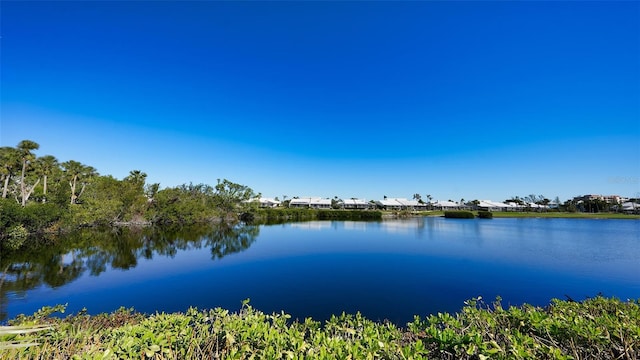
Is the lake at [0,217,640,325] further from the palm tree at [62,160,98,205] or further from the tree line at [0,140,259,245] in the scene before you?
the palm tree at [62,160,98,205]

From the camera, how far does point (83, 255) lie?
17.7 m

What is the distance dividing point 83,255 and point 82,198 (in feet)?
76.6

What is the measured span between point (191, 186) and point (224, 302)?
146 ft

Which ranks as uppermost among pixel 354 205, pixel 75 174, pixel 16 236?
pixel 75 174

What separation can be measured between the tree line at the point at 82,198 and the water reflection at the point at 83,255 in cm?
288

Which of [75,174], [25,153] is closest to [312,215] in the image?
[75,174]

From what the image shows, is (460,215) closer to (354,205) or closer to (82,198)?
(354,205)

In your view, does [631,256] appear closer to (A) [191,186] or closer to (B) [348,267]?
(B) [348,267]

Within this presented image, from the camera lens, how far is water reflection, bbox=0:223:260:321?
1229 centimetres

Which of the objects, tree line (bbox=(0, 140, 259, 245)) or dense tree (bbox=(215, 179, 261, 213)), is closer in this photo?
tree line (bbox=(0, 140, 259, 245))

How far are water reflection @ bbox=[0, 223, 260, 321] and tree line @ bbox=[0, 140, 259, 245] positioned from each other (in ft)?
9.45

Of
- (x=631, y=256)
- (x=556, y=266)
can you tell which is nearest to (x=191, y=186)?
(x=556, y=266)

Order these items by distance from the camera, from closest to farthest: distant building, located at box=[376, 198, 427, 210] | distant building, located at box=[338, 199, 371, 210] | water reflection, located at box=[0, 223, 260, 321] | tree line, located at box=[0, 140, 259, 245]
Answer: water reflection, located at box=[0, 223, 260, 321] < tree line, located at box=[0, 140, 259, 245] < distant building, located at box=[376, 198, 427, 210] < distant building, located at box=[338, 199, 371, 210]

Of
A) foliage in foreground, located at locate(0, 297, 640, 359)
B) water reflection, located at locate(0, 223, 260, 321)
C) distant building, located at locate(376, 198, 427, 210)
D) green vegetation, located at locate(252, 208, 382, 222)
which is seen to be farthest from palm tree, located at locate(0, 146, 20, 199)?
distant building, located at locate(376, 198, 427, 210)
